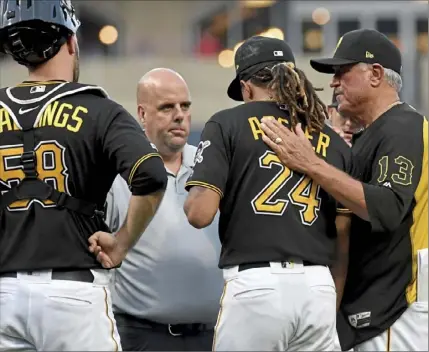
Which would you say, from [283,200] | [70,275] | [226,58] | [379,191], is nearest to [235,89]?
[283,200]

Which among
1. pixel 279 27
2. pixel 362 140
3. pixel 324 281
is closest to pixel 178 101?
pixel 362 140

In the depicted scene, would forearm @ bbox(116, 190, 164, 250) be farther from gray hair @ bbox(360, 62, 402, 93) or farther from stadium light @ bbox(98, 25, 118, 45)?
stadium light @ bbox(98, 25, 118, 45)

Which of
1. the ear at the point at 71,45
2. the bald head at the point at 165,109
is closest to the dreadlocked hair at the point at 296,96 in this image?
the ear at the point at 71,45

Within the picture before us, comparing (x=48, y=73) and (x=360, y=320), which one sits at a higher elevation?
(x=48, y=73)

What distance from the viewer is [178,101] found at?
21.4ft

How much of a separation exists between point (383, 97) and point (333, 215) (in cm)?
75

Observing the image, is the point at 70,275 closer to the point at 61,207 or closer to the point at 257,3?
the point at 61,207

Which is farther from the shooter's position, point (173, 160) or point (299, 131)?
point (173, 160)

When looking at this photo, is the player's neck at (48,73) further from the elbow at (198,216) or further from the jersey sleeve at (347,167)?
the jersey sleeve at (347,167)

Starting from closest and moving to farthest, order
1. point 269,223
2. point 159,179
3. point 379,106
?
point 159,179 → point 269,223 → point 379,106

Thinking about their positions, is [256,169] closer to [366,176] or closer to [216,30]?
[366,176]

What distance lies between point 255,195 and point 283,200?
14cm

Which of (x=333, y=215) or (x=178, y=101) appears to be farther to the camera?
(x=178, y=101)

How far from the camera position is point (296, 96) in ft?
16.1
